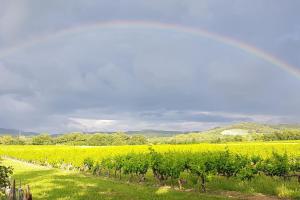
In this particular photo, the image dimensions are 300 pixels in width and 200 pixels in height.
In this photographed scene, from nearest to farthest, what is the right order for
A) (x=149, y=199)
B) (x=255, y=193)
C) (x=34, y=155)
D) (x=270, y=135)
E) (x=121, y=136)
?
(x=149, y=199)
(x=255, y=193)
(x=34, y=155)
(x=270, y=135)
(x=121, y=136)

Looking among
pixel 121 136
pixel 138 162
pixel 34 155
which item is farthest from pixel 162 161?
pixel 121 136

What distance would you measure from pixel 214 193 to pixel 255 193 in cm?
285

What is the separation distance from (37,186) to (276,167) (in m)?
19.7

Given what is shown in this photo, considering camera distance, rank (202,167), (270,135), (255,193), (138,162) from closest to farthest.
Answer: (255,193) → (202,167) → (138,162) → (270,135)

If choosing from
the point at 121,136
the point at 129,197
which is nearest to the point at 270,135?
the point at 121,136

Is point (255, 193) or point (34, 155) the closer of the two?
point (255, 193)

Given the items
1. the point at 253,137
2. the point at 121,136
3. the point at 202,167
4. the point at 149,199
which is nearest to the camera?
the point at 149,199

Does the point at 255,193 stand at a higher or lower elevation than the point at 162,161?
lower

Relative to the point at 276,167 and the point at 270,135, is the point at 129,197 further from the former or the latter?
the point at 270,135

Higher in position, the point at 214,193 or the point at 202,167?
the point at 202,167

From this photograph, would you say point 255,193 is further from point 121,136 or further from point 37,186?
point 121,136

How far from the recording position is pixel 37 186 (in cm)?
2822

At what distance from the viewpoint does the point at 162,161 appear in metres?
32.3

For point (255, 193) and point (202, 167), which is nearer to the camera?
point (255, 193)
